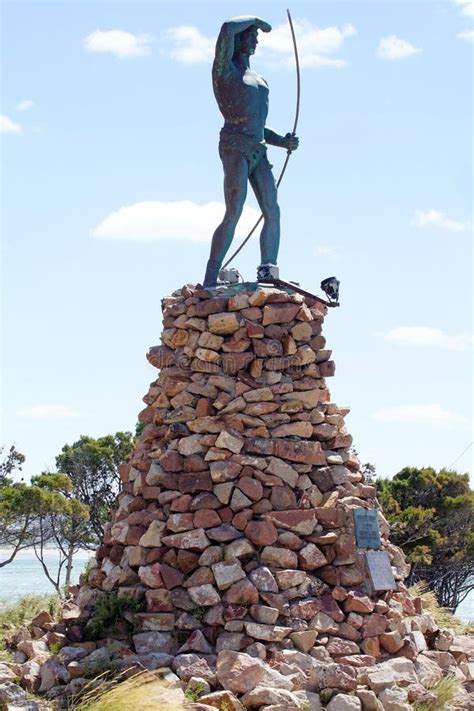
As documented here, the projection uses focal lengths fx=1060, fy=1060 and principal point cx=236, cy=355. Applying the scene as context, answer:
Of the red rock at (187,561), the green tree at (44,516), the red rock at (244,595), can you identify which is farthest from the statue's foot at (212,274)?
the green tree at (44,516)

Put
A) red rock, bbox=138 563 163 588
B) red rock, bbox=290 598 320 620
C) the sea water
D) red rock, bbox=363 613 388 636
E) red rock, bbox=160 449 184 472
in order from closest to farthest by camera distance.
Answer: red rock, bbox=290 598 320 620 < red rock, bbox=363 613 388 636 < red rock, bbox=138 563 163 588 < red rock, bbox=160 449 184 472 < the sea water

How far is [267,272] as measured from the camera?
10820mm

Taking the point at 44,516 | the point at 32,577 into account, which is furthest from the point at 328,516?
the point at 32,577

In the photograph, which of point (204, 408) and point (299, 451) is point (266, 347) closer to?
point (204, 408)

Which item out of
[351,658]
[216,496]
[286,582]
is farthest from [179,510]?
[351,658]

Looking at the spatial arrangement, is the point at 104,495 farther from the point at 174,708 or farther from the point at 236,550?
the point at 174,708

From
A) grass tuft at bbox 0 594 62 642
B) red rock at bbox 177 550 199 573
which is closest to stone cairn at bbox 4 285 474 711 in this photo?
red rock at bbox 177 550 199 573

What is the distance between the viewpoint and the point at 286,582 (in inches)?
366

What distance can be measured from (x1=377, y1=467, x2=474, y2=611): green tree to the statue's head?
1127cm

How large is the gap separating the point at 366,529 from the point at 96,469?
13688 mm

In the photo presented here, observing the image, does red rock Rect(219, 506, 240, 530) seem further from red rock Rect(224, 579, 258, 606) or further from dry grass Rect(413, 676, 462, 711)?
dry grass Rect(413, 676, 462, 711)

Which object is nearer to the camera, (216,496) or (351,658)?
(351,658)

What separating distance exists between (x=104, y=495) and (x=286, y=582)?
45.2ft

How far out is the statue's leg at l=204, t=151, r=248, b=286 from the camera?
10901 mm
